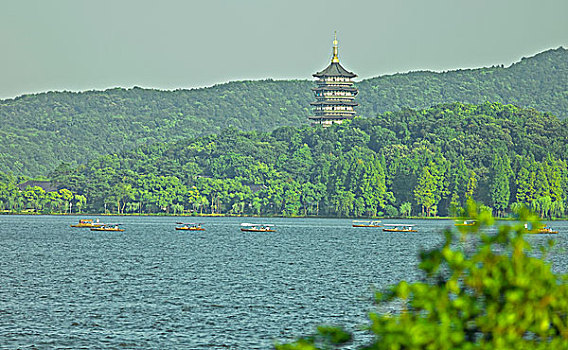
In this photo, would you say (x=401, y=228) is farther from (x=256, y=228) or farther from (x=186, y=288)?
(x=186, y=288)

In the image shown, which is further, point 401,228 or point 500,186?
point 500,186

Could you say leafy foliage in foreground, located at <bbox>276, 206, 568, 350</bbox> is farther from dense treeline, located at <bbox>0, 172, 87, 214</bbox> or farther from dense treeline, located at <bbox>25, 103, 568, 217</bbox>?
dense treeline, located at <bbox>0, 172, 87, 214</bbox>

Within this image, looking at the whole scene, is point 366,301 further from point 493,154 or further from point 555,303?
point 493,154

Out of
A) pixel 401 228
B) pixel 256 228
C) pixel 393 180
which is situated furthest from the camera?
pixel 393 180

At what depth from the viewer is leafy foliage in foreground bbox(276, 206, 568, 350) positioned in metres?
11.0

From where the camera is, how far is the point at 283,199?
181 metres

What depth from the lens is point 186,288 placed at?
5391cm

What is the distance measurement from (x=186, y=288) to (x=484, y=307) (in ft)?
142

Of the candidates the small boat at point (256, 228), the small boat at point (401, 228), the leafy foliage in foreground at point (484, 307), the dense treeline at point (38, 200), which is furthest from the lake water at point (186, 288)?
the dense treeline at point (38, 200)

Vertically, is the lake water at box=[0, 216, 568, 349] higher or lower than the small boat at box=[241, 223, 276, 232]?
lower

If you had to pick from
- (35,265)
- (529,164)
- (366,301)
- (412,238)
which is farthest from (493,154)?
(366,301)

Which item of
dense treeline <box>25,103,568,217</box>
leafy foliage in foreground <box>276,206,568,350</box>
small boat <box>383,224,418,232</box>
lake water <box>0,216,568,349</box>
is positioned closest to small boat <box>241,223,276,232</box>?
small boat <box>383,224,418,232</box>

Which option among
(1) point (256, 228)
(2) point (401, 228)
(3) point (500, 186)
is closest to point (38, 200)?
(1) point (256, 228)

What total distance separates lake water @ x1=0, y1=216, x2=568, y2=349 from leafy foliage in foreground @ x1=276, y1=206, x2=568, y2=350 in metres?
2.52
